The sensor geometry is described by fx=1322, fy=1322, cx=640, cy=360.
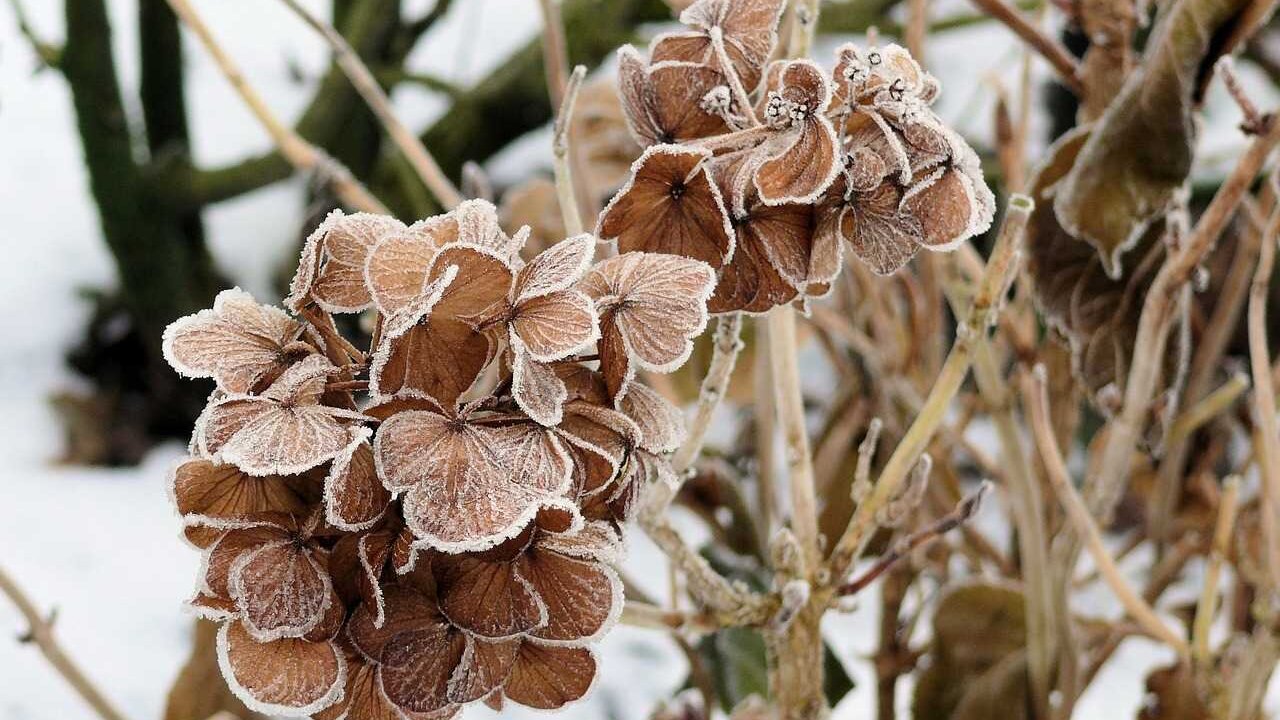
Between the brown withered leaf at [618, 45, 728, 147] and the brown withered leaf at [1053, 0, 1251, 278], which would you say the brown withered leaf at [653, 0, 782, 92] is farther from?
the brown withered leaf at [1053, 0, 1251, 278]

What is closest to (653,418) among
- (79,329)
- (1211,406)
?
(1211,406)

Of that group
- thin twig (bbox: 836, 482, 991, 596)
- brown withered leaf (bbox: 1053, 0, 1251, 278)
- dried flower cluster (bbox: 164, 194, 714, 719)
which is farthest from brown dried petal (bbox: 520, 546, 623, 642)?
brown withered leaf (bbox: 1053, 0, 1251, 278)

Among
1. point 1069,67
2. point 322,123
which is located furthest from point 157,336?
point 1069,67

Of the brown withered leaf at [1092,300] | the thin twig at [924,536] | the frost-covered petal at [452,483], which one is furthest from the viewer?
the brown withered leaf at [1092,300]

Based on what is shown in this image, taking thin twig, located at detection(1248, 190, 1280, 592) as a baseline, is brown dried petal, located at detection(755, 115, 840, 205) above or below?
above

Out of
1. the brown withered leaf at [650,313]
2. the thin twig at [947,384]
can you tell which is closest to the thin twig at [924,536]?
the thin twig at [947,384]

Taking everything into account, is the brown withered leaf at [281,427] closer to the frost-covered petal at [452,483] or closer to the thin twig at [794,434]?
the frost-covered petal at [452,483]

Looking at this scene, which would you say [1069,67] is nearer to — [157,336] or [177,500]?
[177,500]
